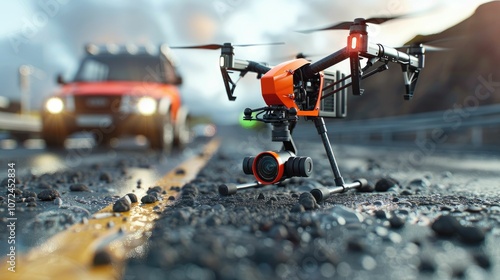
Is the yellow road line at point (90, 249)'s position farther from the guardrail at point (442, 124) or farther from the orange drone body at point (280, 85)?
the guardrail at point (442, 124)

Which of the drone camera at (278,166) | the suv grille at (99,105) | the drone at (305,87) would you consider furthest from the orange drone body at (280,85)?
the suv grille at (99,105)

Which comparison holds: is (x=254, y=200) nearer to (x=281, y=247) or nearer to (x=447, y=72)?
(x=281, y=247)

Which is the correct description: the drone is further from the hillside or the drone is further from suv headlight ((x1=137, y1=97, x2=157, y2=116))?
the hillside

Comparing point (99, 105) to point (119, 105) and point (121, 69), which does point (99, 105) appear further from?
point (121, 69)

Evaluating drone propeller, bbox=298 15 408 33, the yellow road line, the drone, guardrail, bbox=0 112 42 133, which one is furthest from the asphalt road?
guardrail, bbox=0 112 42 133

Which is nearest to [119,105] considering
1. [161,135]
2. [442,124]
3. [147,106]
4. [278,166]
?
[147,106]

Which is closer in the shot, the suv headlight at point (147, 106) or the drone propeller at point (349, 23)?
the drone propeller at point (349, 23)

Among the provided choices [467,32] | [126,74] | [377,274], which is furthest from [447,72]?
[377,274]
